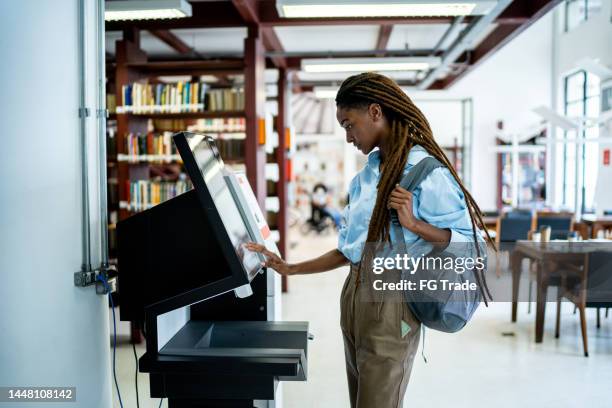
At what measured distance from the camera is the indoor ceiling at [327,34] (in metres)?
5.75

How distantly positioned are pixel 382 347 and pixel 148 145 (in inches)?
161

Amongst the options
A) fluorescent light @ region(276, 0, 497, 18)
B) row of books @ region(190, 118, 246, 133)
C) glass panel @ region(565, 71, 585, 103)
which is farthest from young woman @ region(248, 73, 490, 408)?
glass panel @ region(565, 71, 585, 103)

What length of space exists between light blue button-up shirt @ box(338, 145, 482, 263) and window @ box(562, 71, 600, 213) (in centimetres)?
937

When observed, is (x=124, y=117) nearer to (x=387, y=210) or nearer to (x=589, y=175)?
(x=387, y=210)

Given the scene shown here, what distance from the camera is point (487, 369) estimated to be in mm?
4211

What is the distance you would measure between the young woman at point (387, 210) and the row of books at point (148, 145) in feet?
12.5

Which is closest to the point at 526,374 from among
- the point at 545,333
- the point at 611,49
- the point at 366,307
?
the point at 545,333

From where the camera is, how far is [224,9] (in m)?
5.86

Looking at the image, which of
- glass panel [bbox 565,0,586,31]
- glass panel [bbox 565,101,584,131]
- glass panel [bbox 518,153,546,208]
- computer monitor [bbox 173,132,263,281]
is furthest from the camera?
glass panel [bbox 518,153,546,208]

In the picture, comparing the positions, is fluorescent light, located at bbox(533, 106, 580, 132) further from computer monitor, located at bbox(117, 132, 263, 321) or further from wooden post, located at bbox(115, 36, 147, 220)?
computer monitor, located at bbox(117, 132, 263, 321)

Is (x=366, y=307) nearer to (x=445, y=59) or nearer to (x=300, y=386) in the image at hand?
(x=300, y=386)

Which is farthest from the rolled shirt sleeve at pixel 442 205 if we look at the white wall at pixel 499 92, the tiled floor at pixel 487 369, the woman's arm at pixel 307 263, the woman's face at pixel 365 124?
the white wall at pixel 499 92

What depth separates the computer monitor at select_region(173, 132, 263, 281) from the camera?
1.38m

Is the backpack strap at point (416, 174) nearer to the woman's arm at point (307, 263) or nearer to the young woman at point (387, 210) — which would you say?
the young woman at point (387, 210)
